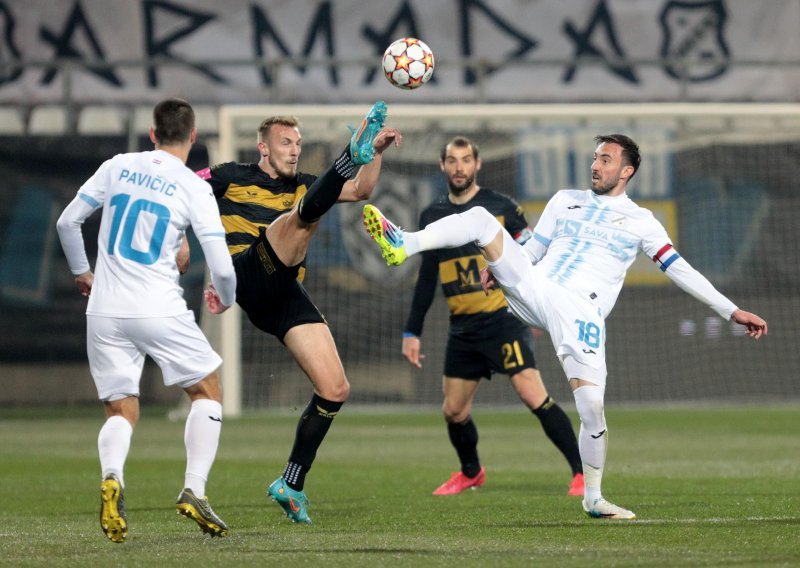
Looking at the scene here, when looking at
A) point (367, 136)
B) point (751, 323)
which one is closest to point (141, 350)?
point (367, 136)

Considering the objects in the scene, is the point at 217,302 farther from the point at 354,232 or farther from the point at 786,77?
the point at 786,77

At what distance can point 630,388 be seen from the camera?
20.5 m

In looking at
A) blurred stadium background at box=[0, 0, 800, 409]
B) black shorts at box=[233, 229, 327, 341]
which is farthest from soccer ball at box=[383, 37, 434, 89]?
blurred stadium background at box=[0, 0, 800, 409]

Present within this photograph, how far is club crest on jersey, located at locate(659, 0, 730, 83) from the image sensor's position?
69.7ft

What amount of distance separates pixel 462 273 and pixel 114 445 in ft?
14.0

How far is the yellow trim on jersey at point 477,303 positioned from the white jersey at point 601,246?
199 centimetres

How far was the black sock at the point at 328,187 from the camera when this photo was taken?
7133 millimetres

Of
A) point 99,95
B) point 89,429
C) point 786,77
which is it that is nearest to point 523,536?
point 89,429

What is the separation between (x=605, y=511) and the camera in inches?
291

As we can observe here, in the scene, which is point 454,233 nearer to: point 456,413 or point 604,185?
point 604,185

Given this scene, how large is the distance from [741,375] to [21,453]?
35.8ft

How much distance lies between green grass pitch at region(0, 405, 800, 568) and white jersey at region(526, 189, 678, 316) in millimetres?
1246

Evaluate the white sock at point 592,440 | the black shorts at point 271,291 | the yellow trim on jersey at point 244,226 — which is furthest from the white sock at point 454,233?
the yellow trim on jersey at point 244,226

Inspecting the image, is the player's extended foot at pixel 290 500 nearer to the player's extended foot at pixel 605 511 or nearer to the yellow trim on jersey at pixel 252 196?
the player's extended foot at pixel 605 511
